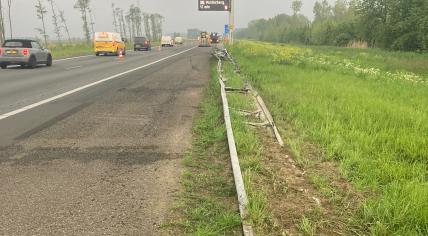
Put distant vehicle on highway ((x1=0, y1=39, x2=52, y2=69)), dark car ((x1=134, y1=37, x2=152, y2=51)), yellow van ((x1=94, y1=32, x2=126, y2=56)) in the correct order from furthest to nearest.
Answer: dark car ((x1=134, y1=37, x2=152, y2=51)), yellow van ((x1=94, y1=32, x2=126, y2=56)), distant vehicle on highway ((x1=0, y1=39, x2=52, y2=69))

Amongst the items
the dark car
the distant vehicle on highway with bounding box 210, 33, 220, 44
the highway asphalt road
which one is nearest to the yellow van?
the dark car

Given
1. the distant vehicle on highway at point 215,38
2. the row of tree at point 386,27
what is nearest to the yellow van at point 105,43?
the row of tree at point 386,27

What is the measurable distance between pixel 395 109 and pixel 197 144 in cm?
430

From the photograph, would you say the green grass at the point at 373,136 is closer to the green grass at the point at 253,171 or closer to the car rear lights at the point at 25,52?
the green grass at the point at 253,171

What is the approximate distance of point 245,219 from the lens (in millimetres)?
3068

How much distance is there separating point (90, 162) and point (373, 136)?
4.10 m

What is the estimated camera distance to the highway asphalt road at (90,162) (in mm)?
3238

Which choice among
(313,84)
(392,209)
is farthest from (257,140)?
(313,84)

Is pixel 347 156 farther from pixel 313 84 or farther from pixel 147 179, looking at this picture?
pixel 313 84

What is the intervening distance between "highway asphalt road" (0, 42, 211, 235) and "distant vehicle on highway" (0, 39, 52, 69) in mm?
10950

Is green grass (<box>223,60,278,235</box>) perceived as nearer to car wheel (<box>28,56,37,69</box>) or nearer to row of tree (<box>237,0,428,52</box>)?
car wheel (<box>28,56,37,69</box>)

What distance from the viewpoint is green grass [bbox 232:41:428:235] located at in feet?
10.8

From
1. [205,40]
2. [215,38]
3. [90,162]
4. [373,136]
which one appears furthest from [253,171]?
[215,38]

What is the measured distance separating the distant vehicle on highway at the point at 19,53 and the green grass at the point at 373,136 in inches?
546
